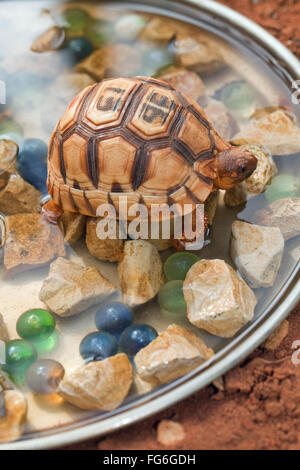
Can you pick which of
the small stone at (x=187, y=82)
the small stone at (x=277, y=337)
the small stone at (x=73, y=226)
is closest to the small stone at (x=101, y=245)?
the small stone at (x=73, y=226)

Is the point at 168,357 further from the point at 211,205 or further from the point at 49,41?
the point at 49,41

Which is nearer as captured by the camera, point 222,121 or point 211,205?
point 211,205

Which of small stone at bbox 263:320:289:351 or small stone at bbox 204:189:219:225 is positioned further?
small stone at bbox 204:189:219:225

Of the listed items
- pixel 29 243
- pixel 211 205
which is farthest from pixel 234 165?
pixel 29 243

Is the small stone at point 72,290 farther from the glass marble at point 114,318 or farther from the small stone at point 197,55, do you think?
the small stone at point 197,55

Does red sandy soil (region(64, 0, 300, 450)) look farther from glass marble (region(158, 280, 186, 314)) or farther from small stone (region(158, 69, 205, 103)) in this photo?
small stone (region(158, 69, 205, 103))

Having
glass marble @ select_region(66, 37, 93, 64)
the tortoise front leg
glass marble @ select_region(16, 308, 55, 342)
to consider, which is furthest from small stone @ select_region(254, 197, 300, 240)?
glass marble @ select_region(66, 37, 93, 64)

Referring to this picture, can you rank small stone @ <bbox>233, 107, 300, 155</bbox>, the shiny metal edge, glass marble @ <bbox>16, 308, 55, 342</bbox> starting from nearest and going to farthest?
the shiny metal edge, glass marble @ <bbox>16, 308, 55, 342</bbox>, small stone @ <bbox>233, 107, 300, 155</bbox>
